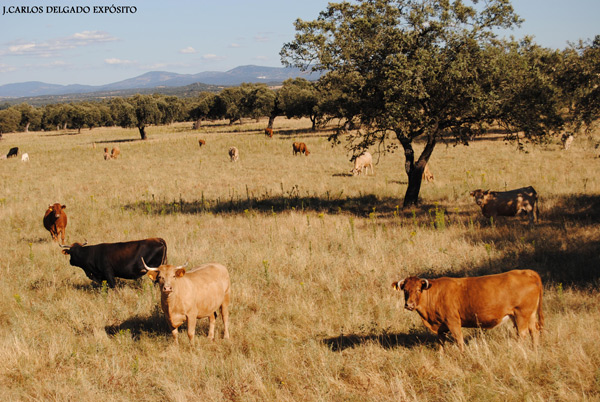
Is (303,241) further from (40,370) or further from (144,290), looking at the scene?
(40,370)

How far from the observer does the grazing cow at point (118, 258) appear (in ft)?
30.9

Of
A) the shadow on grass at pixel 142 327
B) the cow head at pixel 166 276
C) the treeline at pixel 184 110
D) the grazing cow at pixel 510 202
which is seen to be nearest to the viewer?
the cow head at pixel 166 276

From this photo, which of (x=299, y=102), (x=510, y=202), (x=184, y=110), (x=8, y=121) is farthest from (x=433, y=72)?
(x=8, y=121)

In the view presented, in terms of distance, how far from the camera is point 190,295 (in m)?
6.79

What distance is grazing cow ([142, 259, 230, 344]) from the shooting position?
6512 mm

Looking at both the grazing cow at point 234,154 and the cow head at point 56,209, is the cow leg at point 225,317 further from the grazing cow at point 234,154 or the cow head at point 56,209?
the grazing cow at point 234,154

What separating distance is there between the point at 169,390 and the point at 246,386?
0.98m

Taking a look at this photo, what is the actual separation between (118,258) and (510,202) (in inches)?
445

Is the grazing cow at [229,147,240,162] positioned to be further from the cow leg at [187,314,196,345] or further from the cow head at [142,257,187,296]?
the cow head at [142,257,187,296]

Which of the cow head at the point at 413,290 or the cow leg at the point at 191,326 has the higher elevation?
the cow head at the point at 413,290

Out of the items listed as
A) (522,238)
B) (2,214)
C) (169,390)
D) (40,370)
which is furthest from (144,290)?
(2,214)

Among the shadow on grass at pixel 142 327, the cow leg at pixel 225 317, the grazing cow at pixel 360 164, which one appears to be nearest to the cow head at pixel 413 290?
the cow leg at pixel 225 317

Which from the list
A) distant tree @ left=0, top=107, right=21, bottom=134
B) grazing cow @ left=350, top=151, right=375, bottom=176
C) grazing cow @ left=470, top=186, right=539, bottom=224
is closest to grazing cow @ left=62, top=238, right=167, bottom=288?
grazing cow @ left=470, top=186, right=539, bottom=224

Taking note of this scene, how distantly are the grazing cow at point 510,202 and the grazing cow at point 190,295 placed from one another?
9.69 metres
